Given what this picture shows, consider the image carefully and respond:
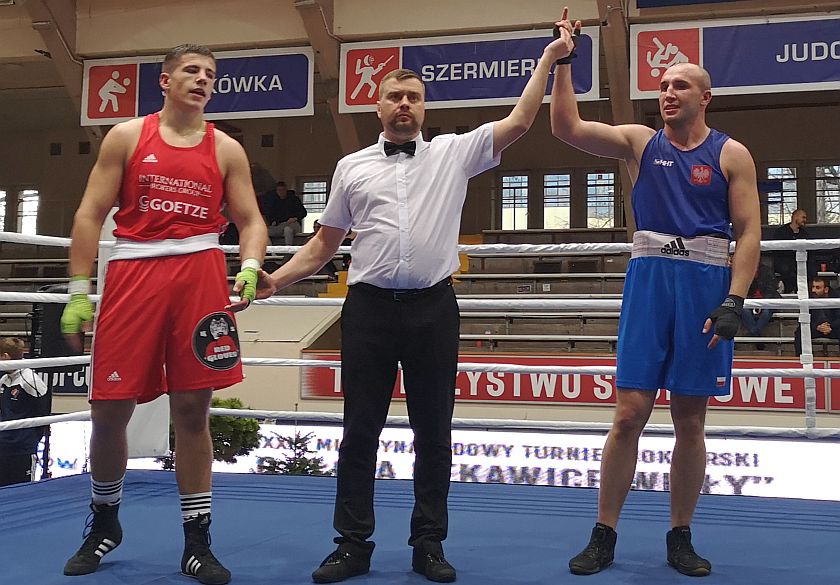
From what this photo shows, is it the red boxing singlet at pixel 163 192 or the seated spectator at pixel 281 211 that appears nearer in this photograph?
the red boxing singlet at pixel 163 192

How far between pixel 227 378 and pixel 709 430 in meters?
1.60

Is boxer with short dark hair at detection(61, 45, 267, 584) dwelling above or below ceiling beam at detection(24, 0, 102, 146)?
below

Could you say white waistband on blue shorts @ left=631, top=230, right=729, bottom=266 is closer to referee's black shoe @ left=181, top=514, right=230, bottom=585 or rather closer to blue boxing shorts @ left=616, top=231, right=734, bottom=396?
blue boxing shorts @ left=616, top=231, right=734, bottom=396

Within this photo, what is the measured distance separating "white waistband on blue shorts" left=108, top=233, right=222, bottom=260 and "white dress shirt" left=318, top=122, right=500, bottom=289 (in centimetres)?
35

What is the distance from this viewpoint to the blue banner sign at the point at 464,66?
6.50m

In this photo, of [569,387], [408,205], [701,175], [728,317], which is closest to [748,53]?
[569,387]

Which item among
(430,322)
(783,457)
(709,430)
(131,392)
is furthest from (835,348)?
(131,392)

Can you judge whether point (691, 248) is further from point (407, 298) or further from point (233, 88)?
point (233, 88)

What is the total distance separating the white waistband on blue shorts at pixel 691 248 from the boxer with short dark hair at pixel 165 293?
932 millimetres

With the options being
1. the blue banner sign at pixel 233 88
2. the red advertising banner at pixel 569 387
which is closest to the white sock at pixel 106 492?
the red advertising banner at pixel 569 387

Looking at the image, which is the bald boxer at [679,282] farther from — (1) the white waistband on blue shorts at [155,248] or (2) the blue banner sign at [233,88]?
(2) the blue banner sign at [233,88]

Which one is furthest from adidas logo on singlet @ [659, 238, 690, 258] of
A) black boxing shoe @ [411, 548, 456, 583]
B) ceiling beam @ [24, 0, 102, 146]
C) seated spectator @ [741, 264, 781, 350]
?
ceiling beam @ [24, 0, 102, 146]

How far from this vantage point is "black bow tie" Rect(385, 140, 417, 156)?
1961 millimetres

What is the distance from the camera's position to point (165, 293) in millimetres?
1830
